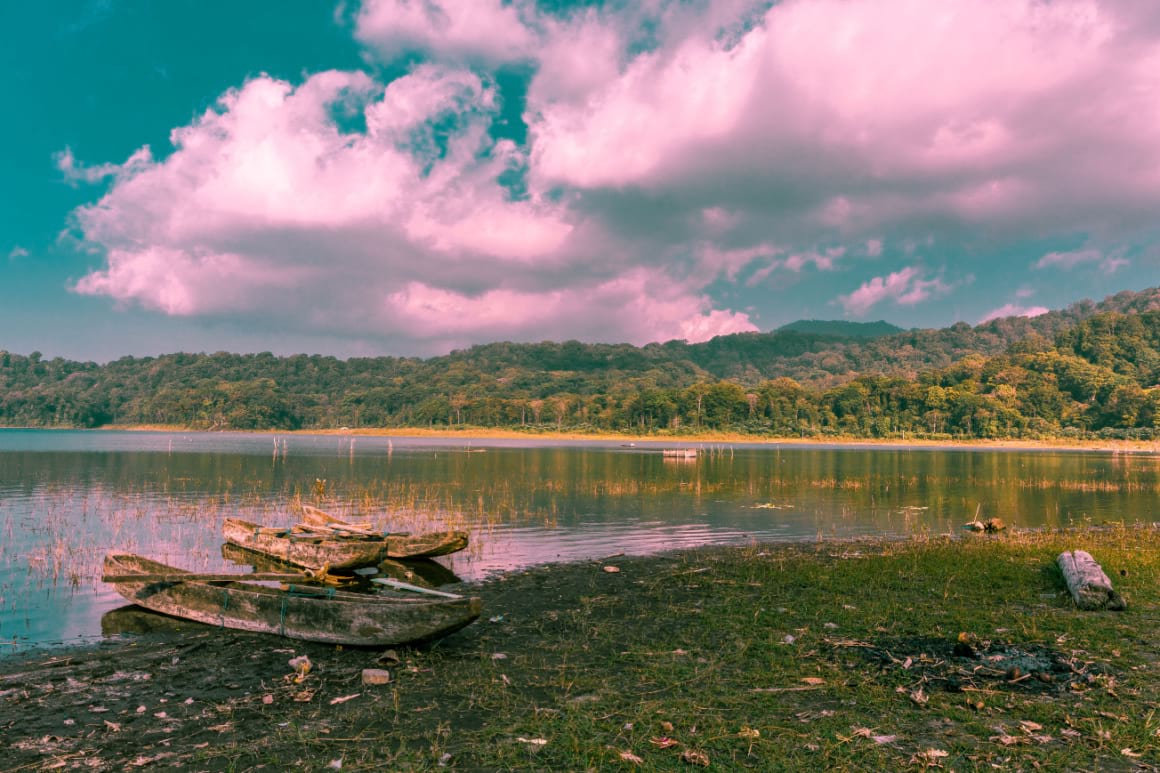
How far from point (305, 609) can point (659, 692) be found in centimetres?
814

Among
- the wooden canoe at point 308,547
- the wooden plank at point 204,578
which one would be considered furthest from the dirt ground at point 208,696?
the wooden canoe at point 308,547

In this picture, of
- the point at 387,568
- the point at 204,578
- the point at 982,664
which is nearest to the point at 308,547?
the point at 387,568

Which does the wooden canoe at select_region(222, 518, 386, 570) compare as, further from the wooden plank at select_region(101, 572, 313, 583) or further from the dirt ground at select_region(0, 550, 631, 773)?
the dirt ground at select_region(0, 550, 631, 773)

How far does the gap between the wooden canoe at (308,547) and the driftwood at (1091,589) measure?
2068 centimetres

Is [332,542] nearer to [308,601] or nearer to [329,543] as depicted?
[329,543]

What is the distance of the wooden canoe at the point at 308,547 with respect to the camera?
23219mm

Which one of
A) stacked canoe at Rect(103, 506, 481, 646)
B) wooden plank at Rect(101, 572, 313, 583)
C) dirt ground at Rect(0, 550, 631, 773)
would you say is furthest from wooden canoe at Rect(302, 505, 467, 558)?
dirt ground at Rect(0, 550, 631, 773)

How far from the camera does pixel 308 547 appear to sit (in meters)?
24.6

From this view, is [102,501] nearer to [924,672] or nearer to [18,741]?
[18,741]

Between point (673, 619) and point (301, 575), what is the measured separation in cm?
961

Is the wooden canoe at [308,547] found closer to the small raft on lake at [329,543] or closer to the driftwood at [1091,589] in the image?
the small raft on lake at [329,543]

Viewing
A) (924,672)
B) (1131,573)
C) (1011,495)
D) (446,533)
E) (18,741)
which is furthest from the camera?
(1011,495)

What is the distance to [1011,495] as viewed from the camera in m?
53.5

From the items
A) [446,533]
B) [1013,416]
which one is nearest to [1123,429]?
[1013,416]
